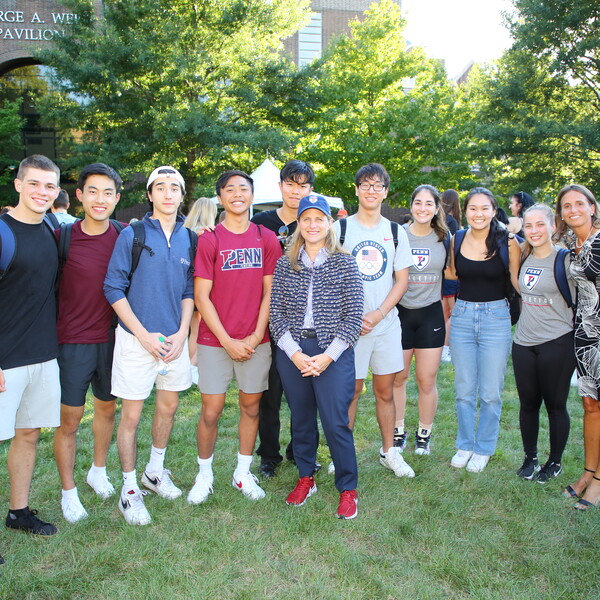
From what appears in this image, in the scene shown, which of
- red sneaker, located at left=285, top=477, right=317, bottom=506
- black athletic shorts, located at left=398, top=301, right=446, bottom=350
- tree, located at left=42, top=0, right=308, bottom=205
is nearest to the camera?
red sneaker, located at left=285, top=477, right=317, bottom=506

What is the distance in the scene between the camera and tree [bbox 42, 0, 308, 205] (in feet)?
52.1

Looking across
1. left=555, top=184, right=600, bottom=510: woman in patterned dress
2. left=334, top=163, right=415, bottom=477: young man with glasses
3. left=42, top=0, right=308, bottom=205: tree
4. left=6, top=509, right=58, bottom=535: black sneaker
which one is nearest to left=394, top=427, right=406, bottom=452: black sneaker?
left=334, top=163, right=415, bottom=477: young man with glasses

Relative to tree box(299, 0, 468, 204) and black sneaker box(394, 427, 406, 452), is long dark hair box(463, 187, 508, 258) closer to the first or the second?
black sneaker box(394, 427, 406, 452)

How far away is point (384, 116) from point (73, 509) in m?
18.9

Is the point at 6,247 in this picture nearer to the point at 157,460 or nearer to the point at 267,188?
the point at 157,460

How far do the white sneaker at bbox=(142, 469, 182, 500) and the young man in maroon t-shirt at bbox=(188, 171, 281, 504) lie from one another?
0.16 m

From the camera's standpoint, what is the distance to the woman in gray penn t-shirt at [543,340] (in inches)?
155

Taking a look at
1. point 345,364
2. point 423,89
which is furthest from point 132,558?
point 423,89

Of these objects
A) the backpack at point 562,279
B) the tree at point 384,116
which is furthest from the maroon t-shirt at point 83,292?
the tree at point 384,116

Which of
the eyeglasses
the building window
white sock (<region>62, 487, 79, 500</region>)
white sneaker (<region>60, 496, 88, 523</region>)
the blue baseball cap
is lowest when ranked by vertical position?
white sneaker (<region>60, 496, 88, 523</region>)

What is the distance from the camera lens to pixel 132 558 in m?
3.14

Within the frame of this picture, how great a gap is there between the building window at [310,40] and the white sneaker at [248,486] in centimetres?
3035

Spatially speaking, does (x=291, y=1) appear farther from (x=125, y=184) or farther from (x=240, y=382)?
(x=240, y=382)

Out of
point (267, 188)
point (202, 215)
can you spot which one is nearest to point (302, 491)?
point (202, 215)
